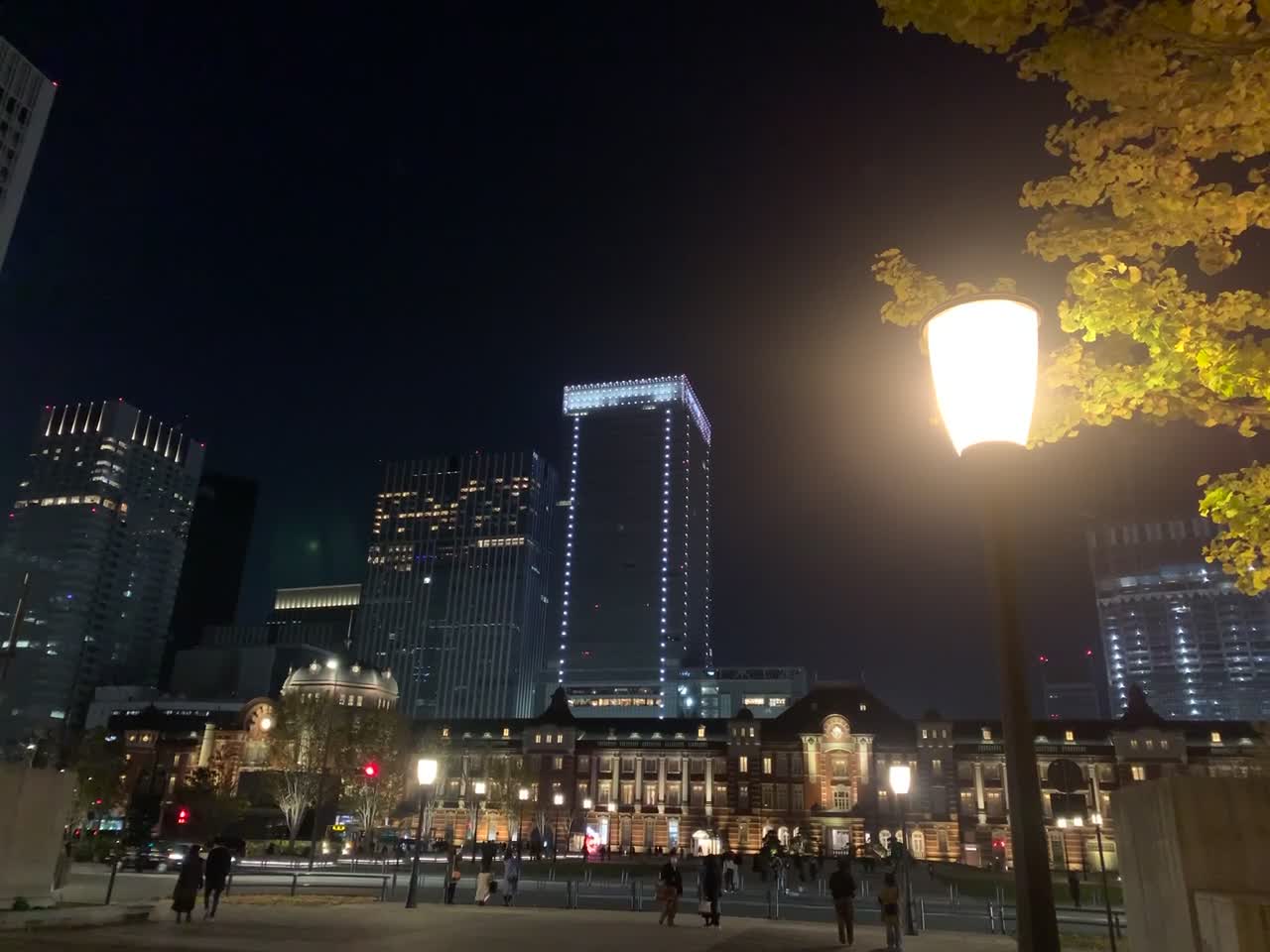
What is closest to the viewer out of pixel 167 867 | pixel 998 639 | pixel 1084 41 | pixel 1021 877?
pixel 1021 877

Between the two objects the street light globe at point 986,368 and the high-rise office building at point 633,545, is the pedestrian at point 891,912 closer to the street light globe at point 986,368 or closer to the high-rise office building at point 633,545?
the street light globe at point 986,368

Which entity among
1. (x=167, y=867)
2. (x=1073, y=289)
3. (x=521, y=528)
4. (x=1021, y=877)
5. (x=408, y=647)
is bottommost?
(x=167, y=867)

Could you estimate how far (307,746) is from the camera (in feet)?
221

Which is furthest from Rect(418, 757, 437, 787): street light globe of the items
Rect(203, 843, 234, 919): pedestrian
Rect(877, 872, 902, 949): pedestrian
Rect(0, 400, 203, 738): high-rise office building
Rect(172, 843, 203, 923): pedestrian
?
Rect(0, 400, 203, 738): high-rise office building

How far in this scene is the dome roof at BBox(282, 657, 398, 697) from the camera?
99.6 meters

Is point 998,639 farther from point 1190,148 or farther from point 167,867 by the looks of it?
point 167,867

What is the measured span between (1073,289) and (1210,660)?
23012 centimetres

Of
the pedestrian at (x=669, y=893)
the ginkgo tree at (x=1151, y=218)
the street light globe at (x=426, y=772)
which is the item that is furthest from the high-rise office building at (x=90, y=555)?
the ginkgo tree at (x=1151, y=218)

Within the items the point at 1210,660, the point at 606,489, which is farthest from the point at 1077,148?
the point at 1210,660

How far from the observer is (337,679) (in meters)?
100

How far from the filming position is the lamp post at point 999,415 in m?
3.79

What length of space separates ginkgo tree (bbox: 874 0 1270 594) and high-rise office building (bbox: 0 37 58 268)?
A: 10928 cm

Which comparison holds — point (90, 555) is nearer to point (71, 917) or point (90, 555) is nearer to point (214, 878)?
point (214, 878)

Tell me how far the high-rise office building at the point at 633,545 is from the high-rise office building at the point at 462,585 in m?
9.24
